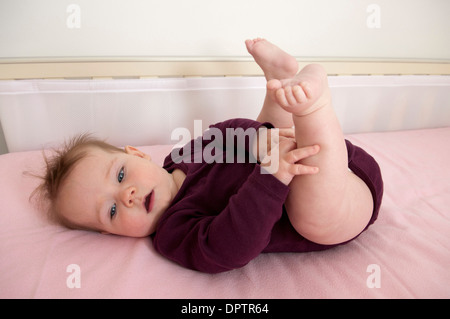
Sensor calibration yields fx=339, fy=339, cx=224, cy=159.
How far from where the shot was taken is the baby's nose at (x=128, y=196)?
2.34ft

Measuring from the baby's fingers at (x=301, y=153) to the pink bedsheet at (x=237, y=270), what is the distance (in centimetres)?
25

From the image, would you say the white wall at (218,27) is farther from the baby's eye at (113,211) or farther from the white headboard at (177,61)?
the baby's eye at (113,211)

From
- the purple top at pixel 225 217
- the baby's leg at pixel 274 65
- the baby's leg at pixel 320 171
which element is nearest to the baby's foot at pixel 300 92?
the baby's leg at pixel 320 171

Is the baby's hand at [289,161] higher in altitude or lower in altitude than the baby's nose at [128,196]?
higher

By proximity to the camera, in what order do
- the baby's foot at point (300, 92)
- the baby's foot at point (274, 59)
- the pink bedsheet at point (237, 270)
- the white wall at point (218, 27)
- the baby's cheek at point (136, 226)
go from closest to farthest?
the baby's foot at point (300, 92) → the pink bedsheet at point (237, 270) → the baby's cheek at point (136, 226) → the baby's foot at point (274, 59) → the white wall at point (218, 27)

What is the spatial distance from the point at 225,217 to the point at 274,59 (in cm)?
49

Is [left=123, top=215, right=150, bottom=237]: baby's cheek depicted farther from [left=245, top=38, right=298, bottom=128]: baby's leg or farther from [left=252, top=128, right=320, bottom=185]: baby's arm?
[left=245, top=38, right=298, bottom=128]: baby's leg

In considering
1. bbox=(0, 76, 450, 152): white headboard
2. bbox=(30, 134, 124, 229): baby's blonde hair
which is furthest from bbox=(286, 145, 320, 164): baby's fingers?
bbox=(0, 76, 450, 152): white headboard

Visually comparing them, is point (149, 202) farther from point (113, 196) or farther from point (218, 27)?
point (218, 27)

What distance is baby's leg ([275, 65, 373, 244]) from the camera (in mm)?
521

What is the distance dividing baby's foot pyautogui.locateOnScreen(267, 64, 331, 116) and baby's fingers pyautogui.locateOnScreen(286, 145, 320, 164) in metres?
0.06

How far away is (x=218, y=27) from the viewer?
117 cm

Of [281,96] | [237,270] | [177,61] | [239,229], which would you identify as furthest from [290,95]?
[177,61]
